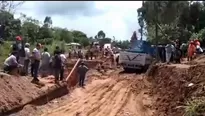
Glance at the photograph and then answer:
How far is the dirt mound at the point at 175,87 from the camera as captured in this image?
13.8 m

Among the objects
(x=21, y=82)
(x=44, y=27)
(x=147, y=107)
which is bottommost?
(x=147, y=107)

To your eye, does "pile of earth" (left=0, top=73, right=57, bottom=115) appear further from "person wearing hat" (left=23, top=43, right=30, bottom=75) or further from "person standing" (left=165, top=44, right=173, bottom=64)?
"person standing" (left=165, top=44, right=173, bottom=64)

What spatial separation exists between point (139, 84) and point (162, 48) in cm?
563

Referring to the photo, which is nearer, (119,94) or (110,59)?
(119,94)

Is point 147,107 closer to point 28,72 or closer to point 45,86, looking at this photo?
point 45,86

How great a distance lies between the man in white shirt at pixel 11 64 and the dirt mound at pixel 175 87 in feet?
19.0

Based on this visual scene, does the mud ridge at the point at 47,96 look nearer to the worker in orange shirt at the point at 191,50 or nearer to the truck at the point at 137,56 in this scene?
the worker in orange shirt at the point at 191,50

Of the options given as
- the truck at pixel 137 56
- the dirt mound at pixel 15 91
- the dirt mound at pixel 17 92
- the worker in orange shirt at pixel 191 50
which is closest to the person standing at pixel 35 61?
the dirt mound at pixel 17 92

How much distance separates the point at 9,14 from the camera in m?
25.7

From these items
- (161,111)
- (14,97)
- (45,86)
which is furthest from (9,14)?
(161,111)

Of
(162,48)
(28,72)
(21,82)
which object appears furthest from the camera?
(162,48)

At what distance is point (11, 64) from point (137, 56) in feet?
42.4

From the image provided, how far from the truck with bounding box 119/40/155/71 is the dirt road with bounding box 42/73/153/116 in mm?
3334

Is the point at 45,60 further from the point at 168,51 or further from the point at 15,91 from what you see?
the point at 168,51
